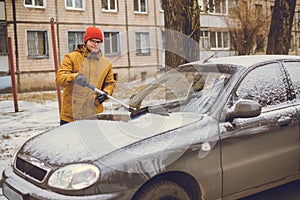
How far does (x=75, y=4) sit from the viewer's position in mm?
22609

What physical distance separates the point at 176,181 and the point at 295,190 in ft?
6.25

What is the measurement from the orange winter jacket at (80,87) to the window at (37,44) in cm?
1744

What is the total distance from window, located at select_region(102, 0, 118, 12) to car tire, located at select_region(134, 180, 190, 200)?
71.7 feet

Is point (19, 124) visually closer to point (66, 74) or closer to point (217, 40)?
point (66, 74)

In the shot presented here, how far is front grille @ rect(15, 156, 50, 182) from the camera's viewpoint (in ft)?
9.72

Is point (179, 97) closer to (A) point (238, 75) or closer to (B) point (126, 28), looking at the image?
(A) point (238, 75)

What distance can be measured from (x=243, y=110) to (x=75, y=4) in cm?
2077

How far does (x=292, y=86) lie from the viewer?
3.93 m

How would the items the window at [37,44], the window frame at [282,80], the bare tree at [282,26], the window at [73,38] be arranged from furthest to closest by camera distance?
the window at [73,38] → the window at [37,44] → the bare tree at [282,26] → the window frame at [282,80]

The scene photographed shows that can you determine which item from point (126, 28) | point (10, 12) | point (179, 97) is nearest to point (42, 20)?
point (10, 12)

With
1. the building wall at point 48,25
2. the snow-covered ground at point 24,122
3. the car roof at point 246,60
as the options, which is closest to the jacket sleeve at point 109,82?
the snow-covered ground at point 24,122

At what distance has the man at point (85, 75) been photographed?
4.34 meters

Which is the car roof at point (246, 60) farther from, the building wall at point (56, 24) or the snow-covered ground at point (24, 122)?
the building wall at point (56, 24)

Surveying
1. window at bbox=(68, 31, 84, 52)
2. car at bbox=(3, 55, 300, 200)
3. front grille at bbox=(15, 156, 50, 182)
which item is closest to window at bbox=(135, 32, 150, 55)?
car at bbox=(3, 55, 300, 200)
